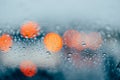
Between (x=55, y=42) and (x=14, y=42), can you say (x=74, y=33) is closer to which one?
(x=55, y=42)

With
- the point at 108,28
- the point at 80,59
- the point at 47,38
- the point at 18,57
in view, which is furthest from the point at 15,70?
the point at 108,28

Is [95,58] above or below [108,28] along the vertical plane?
below

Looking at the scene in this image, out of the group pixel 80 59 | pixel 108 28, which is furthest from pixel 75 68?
pixel 108 28

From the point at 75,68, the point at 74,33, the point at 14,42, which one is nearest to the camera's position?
the point at 14,42

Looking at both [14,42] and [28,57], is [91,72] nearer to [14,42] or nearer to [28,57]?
[28,57]

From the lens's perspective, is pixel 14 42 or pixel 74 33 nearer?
pixel 14 42

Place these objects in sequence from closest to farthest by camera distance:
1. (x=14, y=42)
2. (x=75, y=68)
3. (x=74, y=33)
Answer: (x=14, y=42)
(x=75, y=68)
(x=74, y=33)

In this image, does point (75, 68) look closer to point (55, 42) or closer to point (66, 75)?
point (66, 75)

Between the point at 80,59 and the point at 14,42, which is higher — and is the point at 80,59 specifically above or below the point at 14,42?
below

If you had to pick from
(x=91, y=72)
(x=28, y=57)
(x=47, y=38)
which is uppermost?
(x=47, y=38)
